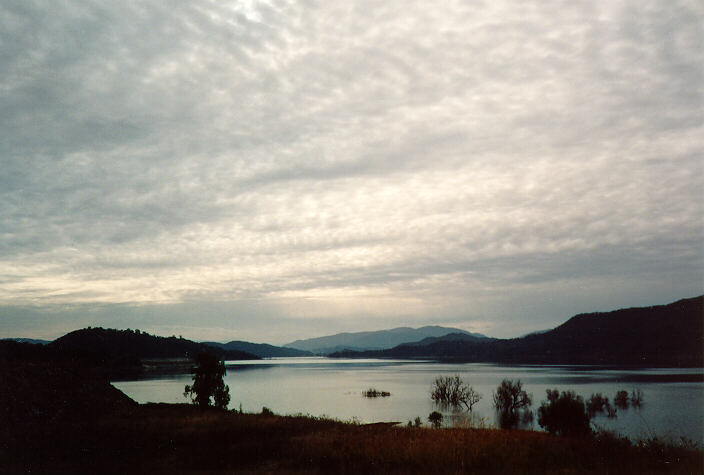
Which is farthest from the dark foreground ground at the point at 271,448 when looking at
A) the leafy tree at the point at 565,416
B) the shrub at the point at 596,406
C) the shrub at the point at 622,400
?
the shrub at the point at 622,400

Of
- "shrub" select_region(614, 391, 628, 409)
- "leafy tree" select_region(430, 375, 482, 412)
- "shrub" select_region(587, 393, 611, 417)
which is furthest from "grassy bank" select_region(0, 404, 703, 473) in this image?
"shrub" select_region(614, 391, 628, 409)

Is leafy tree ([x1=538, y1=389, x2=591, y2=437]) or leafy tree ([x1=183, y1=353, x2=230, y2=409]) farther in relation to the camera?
leafy tree ([x1=183, y1=353, x2=230, y2=409])

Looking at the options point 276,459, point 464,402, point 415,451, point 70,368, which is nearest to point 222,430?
point 276,459

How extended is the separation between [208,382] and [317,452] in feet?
107

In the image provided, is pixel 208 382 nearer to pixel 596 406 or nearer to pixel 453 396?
pixel 453 396

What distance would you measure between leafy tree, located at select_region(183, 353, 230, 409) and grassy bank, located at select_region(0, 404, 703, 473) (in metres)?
19.5

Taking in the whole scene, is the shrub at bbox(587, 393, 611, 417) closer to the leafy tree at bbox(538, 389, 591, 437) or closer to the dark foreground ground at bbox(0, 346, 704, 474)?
the leafy tree at bbox(538, 389, 591, 437)

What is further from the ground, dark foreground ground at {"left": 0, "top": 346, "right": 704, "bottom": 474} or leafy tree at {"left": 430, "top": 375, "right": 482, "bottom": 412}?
dark foreground ground at {"left": 0, "top": 346, "right": 704, "bottom": 474}

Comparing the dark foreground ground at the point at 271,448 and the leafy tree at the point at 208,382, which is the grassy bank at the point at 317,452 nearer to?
the dark foreground ground at the point at 271,448

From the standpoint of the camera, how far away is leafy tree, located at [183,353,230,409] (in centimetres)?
4750

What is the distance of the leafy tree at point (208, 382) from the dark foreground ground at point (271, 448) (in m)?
13.3

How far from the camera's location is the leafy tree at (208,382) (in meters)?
47.5

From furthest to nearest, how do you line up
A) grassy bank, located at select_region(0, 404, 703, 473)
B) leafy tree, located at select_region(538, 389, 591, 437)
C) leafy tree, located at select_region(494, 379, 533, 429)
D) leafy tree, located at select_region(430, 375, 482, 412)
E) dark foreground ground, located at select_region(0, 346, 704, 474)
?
leafy tree, located at select_region(430, 375, 482, 412)
leafy tree, located at select_region(494, 379, 533, 429)
leafy tree, located at select_region(538, 389, 591, 437)
dark foreground ground, located at select_region(0, 346, 704, 474)
grassy bank, located at select_region(0, 404, 703, 473)

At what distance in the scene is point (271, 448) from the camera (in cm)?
2056
